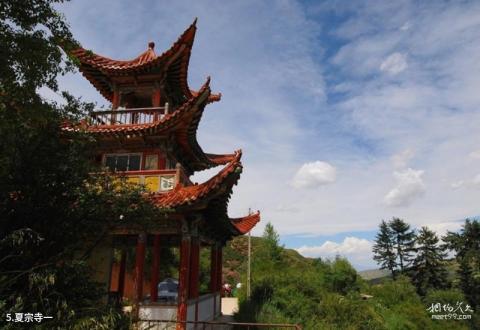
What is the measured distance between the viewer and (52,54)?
827cm

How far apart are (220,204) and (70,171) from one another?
469 cm

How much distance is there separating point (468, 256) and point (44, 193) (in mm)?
60109

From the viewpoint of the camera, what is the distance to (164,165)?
12.8 metres

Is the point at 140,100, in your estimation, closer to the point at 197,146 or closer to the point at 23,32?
the point at 197,146

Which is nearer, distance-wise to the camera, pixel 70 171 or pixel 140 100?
pixel 70 171

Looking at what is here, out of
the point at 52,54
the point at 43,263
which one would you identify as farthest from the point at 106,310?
the point at 52,54

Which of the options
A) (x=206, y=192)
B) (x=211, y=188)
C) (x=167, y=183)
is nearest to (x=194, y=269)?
(x=167, y=183)

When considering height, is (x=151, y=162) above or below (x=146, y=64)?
below

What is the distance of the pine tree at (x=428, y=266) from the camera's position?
56.2 meters

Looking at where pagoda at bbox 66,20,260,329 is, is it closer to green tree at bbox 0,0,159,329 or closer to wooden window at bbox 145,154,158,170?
wooden window at bbox 145,154,158,170

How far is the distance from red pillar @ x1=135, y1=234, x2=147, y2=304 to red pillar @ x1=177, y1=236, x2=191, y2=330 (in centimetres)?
110

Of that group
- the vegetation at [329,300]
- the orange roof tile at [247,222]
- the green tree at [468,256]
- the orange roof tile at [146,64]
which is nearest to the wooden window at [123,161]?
the orange roof tile at [146,64]

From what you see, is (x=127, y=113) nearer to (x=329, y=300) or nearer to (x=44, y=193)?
(x=44, y=193)

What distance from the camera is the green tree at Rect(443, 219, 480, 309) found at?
49.3 meters
